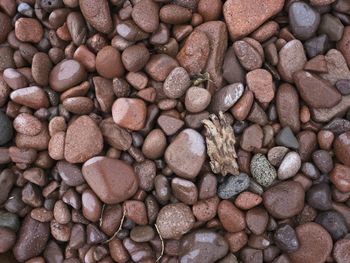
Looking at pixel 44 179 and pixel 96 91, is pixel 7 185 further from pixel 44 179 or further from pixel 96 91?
pixel 96 91

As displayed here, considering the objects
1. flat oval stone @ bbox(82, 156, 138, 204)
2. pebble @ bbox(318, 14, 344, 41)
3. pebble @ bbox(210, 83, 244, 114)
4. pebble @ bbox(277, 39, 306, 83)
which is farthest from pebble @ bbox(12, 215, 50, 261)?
pebble @ bbox(318, 14, 344, 41)

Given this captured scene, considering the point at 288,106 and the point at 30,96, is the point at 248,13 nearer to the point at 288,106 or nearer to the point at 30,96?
the point at 288,106

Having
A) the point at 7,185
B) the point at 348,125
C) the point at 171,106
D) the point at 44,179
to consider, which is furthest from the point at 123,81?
the point at 348,125

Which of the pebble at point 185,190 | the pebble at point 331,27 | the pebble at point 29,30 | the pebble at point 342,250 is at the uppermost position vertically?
the pebble at point 29,30

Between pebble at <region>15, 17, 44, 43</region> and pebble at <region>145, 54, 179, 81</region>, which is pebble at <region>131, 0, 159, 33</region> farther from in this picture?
pebble at <region>15, 17, 44, 43</region>

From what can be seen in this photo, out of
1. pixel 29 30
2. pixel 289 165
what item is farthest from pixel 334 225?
pixel 29 30

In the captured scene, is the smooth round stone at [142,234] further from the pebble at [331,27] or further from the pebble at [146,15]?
the pebble at [331,27]

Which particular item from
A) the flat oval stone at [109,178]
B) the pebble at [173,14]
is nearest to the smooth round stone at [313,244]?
the flat oval stone at [109,178]
